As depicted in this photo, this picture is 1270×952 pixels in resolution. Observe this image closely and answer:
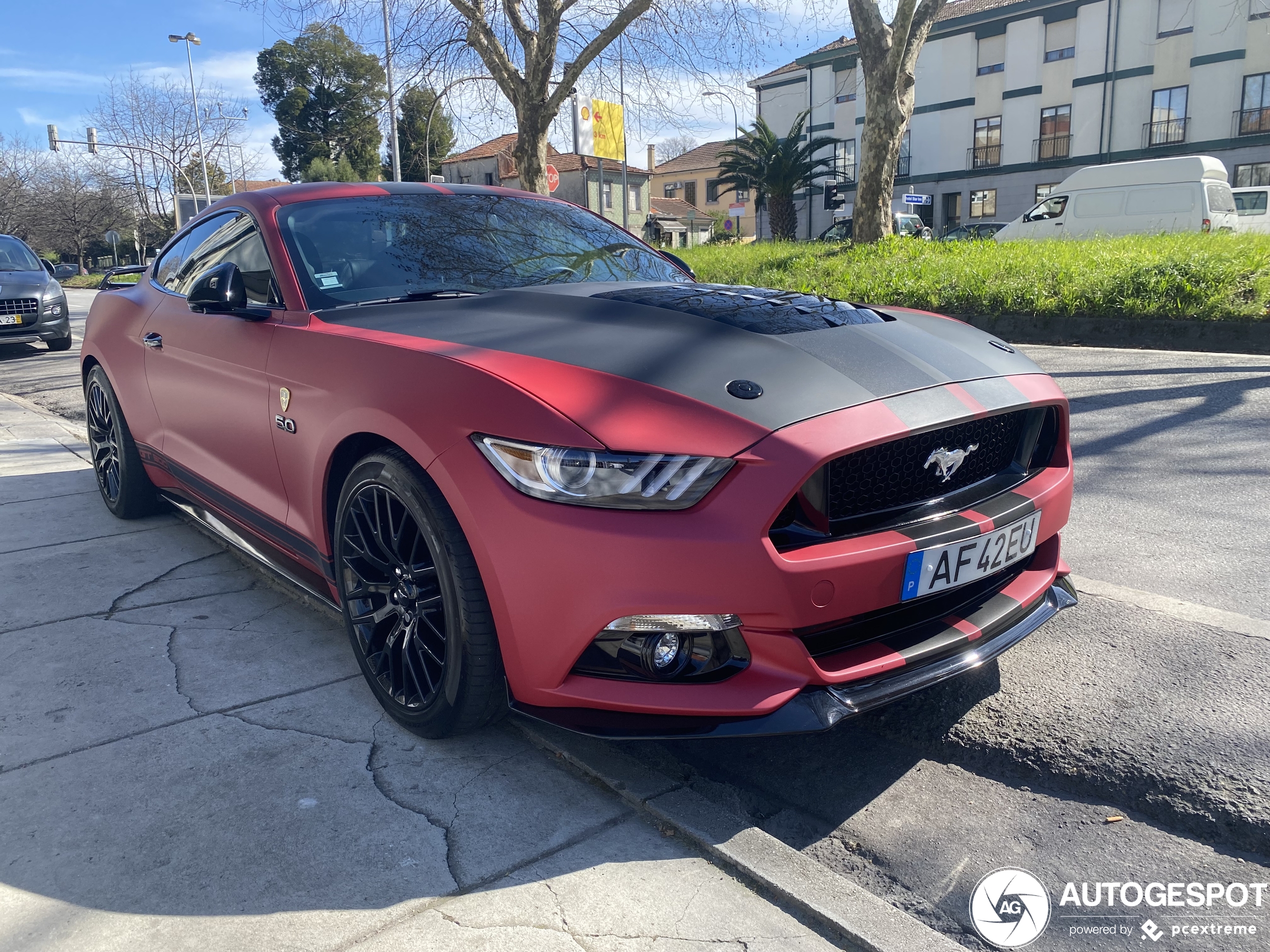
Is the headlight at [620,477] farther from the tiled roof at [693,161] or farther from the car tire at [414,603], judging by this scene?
the tiled roof at [693,161]

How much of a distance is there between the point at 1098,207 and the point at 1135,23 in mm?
21407

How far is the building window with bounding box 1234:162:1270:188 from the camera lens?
3303 cm

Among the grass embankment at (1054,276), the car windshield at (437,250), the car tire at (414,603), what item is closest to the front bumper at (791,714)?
the car tire at (414,603)

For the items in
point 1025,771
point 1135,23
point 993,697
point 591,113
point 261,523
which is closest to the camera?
point 1025,771

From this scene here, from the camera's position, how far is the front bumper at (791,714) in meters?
1.92

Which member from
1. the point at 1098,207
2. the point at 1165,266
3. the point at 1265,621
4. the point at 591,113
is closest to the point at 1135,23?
the point at 1098,207

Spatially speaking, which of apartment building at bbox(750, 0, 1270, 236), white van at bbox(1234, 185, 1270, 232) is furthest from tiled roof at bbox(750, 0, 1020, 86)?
white van at bbox(1234, 185, 1270, 232)

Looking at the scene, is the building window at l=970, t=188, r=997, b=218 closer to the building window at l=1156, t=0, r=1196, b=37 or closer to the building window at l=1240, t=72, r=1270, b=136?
the building window at l=1156, t=0, r=1196, b=37

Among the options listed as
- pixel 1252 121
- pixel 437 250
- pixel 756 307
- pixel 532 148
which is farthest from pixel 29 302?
pixel 1252 121

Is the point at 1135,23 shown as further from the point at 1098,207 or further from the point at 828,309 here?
the point at 828,309

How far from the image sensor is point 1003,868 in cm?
197

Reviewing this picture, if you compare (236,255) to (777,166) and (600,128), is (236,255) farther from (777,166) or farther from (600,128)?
(777,166)

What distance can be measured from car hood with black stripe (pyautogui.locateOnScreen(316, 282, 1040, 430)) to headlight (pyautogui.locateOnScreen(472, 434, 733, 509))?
17cm

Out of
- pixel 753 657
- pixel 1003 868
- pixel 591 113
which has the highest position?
pixel 591 113
